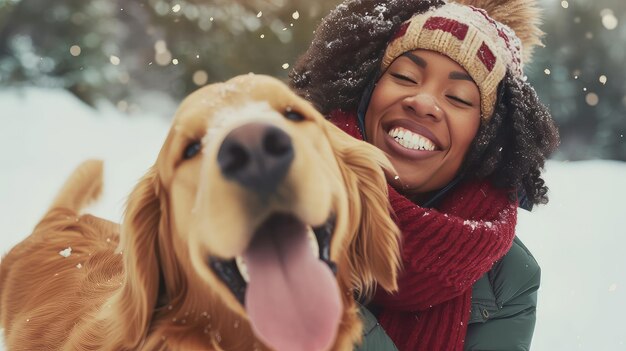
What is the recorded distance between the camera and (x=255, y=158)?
3.22 feet

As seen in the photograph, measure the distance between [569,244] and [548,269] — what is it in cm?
49

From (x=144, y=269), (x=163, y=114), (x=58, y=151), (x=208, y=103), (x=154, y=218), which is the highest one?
(x=208, y=103)

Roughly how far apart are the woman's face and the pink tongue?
750 millimetres

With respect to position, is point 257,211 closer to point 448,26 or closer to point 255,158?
point 255,158

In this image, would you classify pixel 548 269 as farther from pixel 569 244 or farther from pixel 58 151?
pixel 58 151

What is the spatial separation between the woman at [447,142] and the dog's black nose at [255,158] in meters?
0.79

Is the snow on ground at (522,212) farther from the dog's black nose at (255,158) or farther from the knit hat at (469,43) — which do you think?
the dog's black nose at (255,158)

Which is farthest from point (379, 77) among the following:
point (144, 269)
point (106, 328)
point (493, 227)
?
point (106, 328)

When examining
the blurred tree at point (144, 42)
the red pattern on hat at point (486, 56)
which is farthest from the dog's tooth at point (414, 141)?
the blurred tree at point (144, 42)

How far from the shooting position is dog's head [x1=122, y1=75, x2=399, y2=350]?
1.00 m

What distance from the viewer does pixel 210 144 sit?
108 centimetres

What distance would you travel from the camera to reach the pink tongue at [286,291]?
1.12 meters

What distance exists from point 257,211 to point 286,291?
8.5 inches

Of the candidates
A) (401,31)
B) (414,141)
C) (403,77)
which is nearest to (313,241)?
(414,141)
